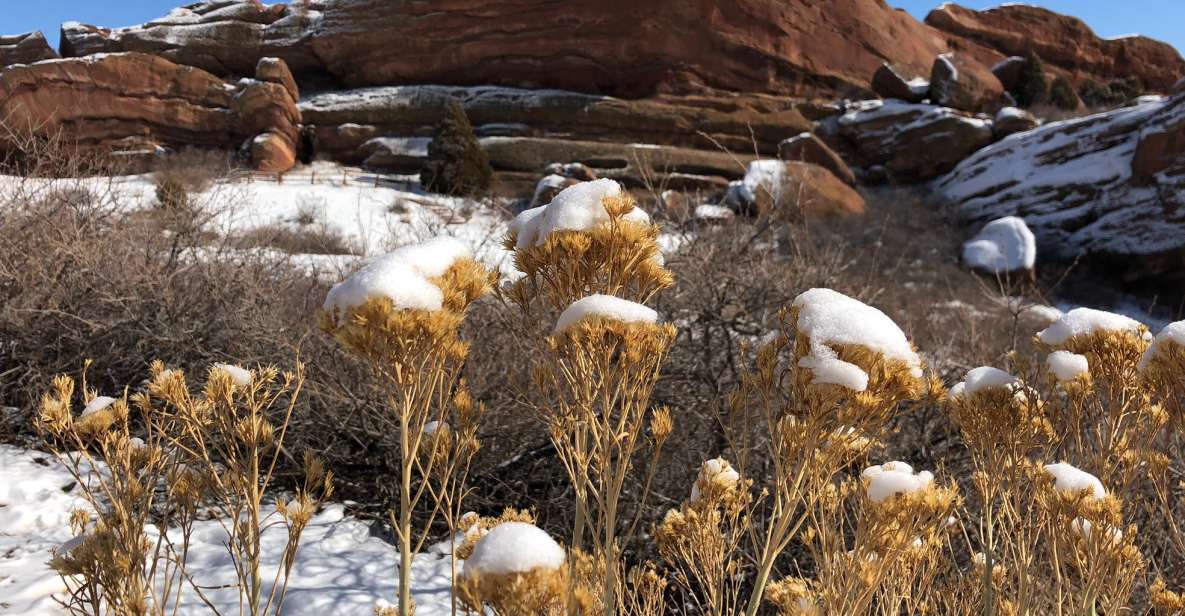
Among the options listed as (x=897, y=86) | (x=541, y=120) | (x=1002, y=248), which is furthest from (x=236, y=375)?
(x=897, y=86)

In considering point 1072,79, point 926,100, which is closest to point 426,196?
point 926,100

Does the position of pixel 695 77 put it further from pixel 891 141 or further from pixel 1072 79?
pixel 1072 79

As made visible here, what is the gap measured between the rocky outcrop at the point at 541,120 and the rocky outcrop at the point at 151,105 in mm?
2065

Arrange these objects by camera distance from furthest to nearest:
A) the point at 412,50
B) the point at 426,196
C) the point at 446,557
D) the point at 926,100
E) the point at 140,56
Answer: the point at 412,50 < the point at 926,100 < the point at 140,56 < the point at 426,196 < the point at 446,557

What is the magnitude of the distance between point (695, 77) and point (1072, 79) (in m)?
25.0

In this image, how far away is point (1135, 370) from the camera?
1.82 m

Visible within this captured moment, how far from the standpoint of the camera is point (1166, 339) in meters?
1.65

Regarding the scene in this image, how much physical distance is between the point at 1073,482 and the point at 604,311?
131 centimetres

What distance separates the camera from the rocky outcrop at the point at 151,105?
76.6 ft

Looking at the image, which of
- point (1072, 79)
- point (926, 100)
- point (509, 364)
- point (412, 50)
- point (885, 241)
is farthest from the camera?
point (1072, 79)

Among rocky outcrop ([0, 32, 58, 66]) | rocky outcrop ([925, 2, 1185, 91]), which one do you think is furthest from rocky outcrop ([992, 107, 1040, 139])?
rocky outcrop ([0, 32, 58, 66])

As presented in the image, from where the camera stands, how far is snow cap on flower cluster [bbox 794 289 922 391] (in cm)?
111

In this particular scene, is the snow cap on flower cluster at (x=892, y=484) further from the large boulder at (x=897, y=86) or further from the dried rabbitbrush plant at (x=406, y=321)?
the large boulder at (x=897, y=86)

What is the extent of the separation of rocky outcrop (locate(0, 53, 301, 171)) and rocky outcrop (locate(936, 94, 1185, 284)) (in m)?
26.0
